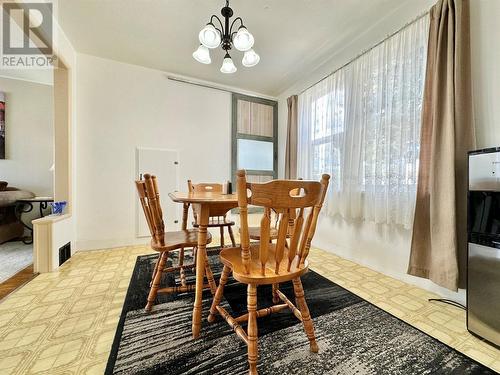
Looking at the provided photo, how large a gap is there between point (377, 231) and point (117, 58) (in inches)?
159

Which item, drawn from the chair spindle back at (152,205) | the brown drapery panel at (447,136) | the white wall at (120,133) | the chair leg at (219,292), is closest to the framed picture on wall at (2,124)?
the white wall at (120,133)

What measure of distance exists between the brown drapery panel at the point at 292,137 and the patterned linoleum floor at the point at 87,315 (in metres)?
1.73

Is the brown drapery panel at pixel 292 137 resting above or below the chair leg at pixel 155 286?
above

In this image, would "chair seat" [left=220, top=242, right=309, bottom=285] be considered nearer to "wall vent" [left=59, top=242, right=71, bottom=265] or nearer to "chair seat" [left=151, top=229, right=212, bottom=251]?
"chair seat" [left=151, top=229, right=212, bottom=251]

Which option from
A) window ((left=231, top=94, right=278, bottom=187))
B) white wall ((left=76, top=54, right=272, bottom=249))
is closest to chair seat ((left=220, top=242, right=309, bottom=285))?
white wall ((left=76, top=54, right=272, bottom=249))

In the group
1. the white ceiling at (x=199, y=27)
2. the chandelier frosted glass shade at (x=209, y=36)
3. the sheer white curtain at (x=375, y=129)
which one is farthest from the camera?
the white ceiling at (x=199, y=27)

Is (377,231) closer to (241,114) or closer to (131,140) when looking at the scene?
(241,114)

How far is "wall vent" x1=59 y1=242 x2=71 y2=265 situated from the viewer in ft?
7.69

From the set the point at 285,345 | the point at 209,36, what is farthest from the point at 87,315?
the point at 209,36

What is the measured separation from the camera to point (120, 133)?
10.0ft

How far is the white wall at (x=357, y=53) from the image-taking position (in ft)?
4.98

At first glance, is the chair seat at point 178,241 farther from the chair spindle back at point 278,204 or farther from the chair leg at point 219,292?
the chair spindle back at point 278,204

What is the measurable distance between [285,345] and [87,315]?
135cm

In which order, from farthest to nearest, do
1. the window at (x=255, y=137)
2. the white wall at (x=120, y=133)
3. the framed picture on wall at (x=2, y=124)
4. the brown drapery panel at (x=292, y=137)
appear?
1. the window at (x=255, y=137)
2. the brown drapery panel at (x=292, y=137)
3. the framed picture on wall at (x=2, y=124)
4. the white wall at (x=120, y=133)
